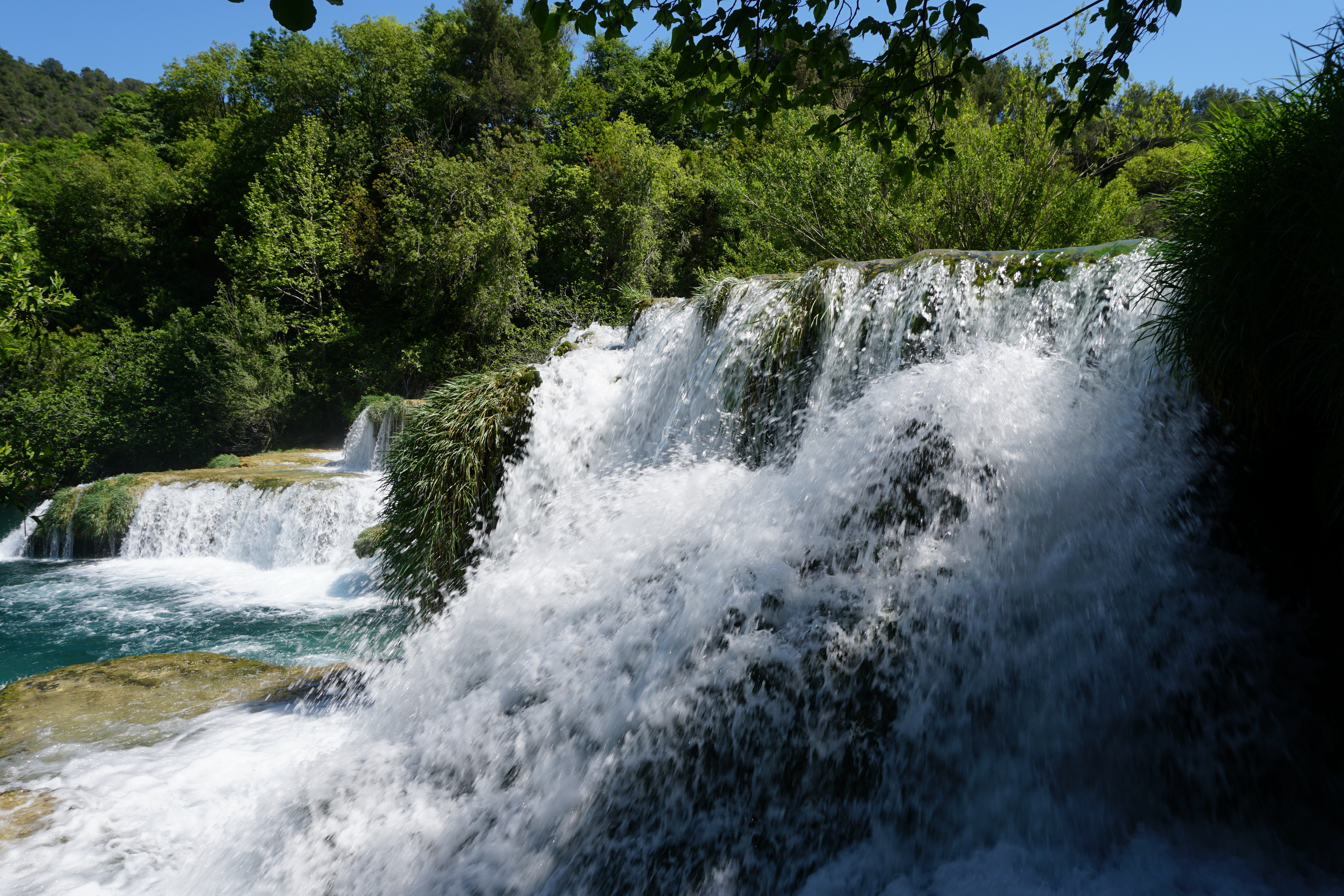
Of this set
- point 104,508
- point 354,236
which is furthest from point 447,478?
point 354,236

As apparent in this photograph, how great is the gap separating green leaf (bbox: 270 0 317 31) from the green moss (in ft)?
28.7

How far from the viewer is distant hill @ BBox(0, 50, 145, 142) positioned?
45.9 meters

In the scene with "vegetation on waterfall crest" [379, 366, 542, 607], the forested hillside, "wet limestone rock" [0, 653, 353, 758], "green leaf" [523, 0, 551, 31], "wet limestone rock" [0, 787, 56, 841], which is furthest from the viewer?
the forested hillside

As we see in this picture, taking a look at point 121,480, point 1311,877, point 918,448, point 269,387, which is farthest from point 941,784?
point 269,387

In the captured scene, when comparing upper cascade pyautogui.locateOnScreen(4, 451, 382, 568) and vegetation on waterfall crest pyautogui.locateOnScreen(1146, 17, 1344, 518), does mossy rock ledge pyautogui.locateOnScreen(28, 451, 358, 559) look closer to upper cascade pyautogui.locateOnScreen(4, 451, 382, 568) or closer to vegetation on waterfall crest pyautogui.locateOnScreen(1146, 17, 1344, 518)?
upper cascade pyautogui.locateOnScreen(4, 451, 382, 568)

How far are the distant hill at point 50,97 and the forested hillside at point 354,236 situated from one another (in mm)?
19261

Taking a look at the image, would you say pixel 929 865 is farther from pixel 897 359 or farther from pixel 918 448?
pixel 897 359

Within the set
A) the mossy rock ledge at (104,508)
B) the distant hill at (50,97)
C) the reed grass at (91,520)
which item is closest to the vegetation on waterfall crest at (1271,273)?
the mossy rock ledge at (104,508)

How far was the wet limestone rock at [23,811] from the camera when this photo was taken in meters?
3.05

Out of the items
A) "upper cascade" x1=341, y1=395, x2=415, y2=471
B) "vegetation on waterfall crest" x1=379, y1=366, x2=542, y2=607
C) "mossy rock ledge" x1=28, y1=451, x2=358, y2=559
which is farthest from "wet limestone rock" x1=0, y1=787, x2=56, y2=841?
"upper cascade" x1=341, y1=395, x2=415, y2=471

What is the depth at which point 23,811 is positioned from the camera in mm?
3178

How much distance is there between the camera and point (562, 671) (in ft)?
11.4

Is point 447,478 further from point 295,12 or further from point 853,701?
point 295,12

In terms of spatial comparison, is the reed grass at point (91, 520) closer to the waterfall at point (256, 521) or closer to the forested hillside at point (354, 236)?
the waterfall at point (256, 521)
